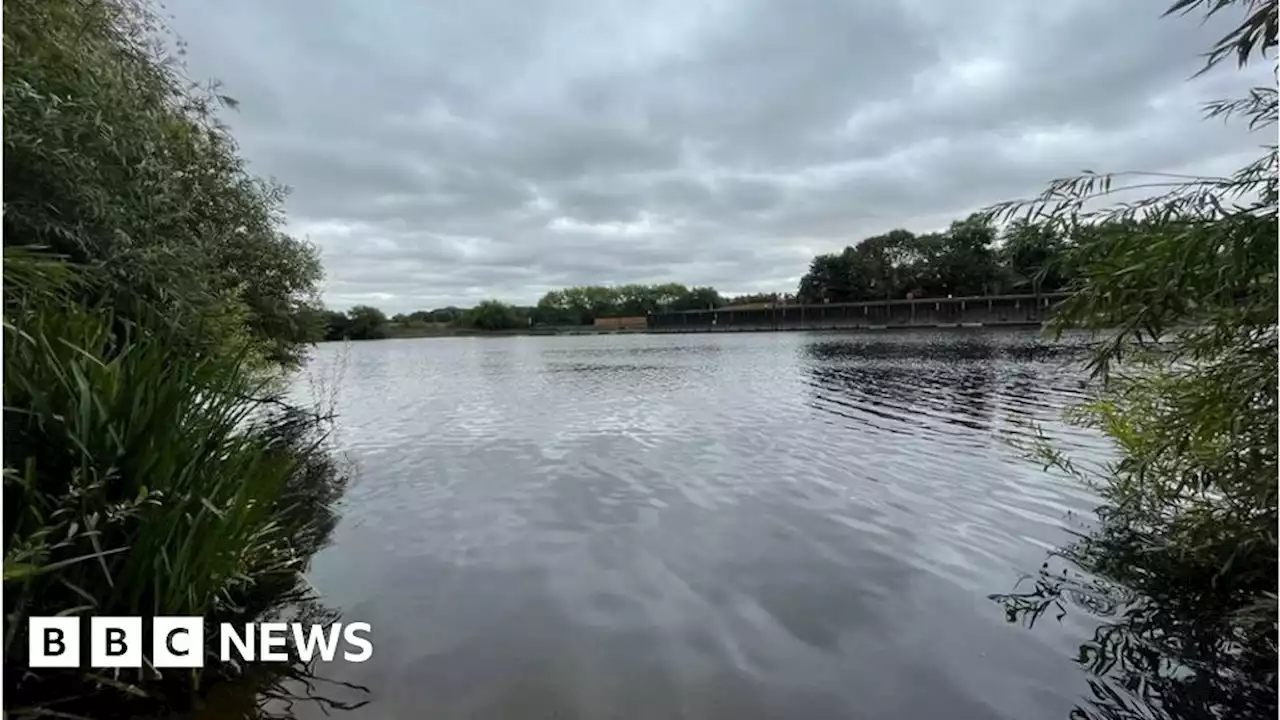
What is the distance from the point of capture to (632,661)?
470cm

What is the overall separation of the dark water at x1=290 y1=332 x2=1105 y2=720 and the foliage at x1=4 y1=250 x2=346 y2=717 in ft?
4.30

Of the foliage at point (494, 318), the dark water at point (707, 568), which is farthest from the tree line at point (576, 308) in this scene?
the dark water at point (707, 568)

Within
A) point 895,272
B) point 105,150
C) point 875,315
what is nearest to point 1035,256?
point 105,150

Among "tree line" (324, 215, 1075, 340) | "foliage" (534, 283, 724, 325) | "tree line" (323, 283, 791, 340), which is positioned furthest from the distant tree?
"foliage" (534, 283, 724, 325)

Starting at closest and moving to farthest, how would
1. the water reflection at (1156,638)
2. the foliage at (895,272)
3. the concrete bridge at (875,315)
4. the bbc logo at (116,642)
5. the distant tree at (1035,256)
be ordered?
the bbc logo at (116,642)
the water reflection at (1156,638)
the distant tree at (1035,256)
the concrete bridge at (875,315)
the foliage at (895,272)

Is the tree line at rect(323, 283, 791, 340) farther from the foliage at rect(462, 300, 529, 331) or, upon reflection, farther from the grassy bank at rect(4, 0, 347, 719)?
the grassy bank at rect(4, 0, 347, 719)

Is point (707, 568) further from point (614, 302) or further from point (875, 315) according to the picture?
point (614, 302)

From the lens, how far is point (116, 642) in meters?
3.39

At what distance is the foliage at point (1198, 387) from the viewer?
353cm

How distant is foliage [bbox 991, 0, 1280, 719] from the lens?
139 inches

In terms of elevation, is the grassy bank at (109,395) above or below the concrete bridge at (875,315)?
below

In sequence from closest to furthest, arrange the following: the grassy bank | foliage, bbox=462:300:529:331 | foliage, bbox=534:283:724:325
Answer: the grassy bank, foliage, bbox=462:300:529:331, foliage, bbox=534:283:724:325

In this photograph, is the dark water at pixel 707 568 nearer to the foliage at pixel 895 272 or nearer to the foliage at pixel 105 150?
the foliage at pixel 105 150

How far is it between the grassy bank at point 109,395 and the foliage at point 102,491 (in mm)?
11
